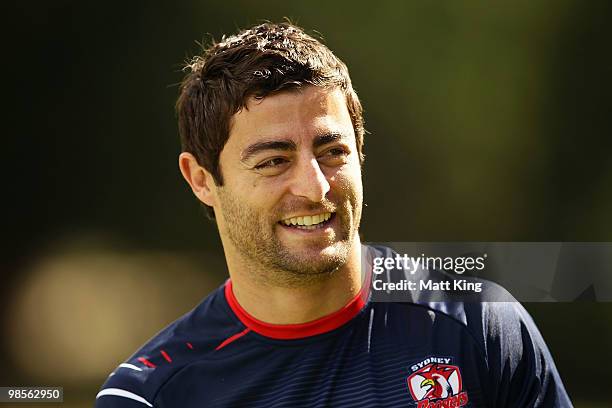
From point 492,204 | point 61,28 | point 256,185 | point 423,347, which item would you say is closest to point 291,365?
point 423,347

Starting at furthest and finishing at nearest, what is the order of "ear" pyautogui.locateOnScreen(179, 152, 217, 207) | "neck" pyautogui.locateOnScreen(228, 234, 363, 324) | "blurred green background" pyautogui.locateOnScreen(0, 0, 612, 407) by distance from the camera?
"blurred green background" pyautogui.locateOnScreen(0, 0, 612, 407)
"ear" pyautogui.locateOnScreen(179, 152, 217, 207)
"neck" pyautogui.locateOnScreen(228, 234, 363, 324)

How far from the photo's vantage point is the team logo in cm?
181

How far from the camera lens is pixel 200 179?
82.5 inches

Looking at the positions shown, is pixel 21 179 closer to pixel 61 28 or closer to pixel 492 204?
pixel 61 28

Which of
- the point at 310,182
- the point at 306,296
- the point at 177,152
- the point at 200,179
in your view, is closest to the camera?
the point at 310,182

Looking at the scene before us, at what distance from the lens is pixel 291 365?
73.6 inches

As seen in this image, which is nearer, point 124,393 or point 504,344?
point 504,344

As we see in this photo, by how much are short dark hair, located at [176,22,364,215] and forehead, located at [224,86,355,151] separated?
0.06ft

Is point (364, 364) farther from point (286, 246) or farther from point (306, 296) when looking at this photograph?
point (286, 246)

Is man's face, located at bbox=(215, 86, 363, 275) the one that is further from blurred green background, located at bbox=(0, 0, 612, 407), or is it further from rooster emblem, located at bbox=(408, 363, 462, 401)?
blurred green background, located at bbox=(0, 0, 612, 407)

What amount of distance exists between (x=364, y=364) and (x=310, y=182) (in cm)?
42

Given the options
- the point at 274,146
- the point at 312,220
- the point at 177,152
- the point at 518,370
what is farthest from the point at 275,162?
the point at 177,152

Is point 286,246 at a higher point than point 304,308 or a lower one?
higher

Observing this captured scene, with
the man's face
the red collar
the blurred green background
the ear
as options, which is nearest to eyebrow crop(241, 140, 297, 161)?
the man's face
